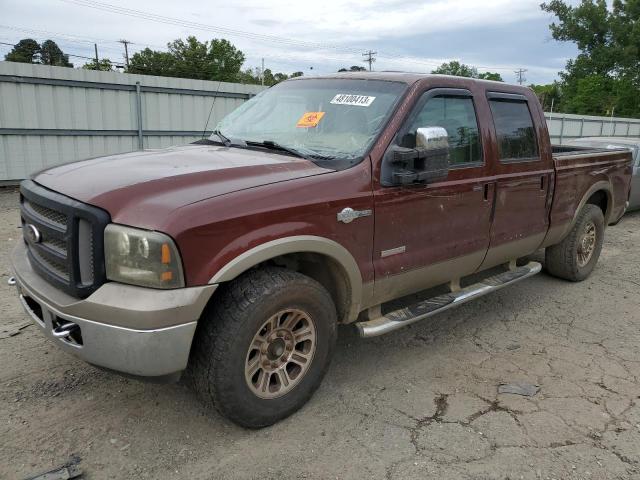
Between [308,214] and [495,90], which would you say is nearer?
[308,214]

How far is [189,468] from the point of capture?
2701 millimetres

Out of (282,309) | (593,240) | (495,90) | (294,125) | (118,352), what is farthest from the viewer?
(593,240)

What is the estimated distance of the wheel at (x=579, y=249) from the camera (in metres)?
5.66

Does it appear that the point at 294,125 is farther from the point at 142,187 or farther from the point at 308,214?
the point at 142,187

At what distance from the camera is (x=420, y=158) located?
332 cm

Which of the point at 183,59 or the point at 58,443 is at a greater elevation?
the point at 183,59

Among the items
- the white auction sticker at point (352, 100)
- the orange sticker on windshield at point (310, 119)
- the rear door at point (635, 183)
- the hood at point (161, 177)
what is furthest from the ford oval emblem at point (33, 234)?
the rear door at point (635, 183)

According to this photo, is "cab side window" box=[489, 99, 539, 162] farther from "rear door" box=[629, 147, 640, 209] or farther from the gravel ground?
"rear door" box=[629, 147, 640, 209]

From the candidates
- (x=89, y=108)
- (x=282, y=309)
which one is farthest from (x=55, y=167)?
(x=89, y=108)

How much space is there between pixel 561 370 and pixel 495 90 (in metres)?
2.26

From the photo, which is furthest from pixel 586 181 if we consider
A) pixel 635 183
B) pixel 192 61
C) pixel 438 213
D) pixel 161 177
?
pixel 192 61

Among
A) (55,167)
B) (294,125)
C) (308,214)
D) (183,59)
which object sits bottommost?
(308,214)

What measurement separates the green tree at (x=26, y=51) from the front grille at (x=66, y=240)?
184 feet

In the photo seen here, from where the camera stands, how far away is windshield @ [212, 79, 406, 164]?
3.45m
